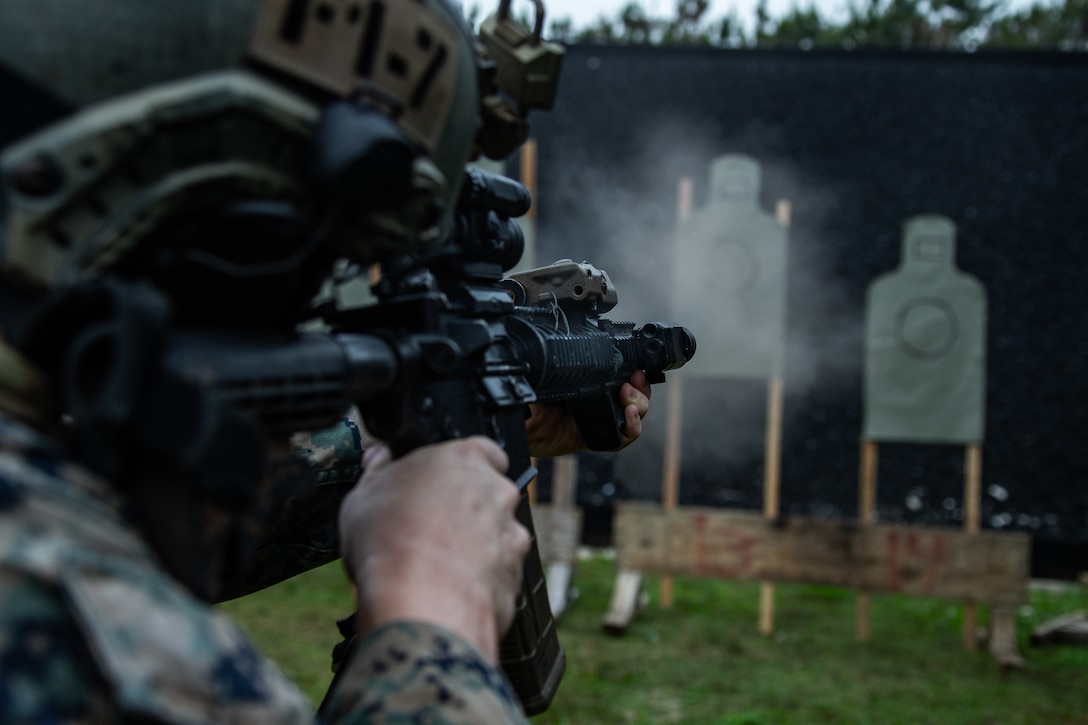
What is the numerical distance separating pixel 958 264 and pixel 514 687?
475 centimetres

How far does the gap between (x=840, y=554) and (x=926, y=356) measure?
3.77ft

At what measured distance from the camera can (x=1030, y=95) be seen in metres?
5.18

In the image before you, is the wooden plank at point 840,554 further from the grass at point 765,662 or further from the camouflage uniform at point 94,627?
the camouflage uniform at point 94,627

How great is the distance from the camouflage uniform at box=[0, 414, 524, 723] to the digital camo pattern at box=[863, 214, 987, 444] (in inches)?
171

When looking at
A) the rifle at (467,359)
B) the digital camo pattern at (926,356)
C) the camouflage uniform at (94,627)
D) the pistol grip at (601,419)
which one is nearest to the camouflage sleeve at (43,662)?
the camouflage uniform at (94,627)

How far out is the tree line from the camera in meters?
7.25

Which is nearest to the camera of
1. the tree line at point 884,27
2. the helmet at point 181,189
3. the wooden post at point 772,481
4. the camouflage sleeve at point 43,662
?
the camouflage sleeve at point 43,662

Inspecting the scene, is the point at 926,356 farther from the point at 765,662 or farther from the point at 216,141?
the point at 216,141

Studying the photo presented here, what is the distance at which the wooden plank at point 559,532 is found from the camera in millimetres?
4410

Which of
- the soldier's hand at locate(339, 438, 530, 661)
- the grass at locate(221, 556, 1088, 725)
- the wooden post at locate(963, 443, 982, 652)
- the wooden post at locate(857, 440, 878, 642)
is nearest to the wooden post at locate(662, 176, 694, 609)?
the grass at locate(221, 556, 1088, 725)

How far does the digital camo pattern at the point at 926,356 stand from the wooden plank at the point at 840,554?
24.4 inches

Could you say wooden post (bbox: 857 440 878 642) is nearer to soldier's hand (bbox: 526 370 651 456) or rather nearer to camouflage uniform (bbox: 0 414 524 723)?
soldier's hand (bbox: 526 370 651 456)

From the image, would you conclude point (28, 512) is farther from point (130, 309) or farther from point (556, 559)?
point (556, 559)

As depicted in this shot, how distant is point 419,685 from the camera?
24.9 inches
